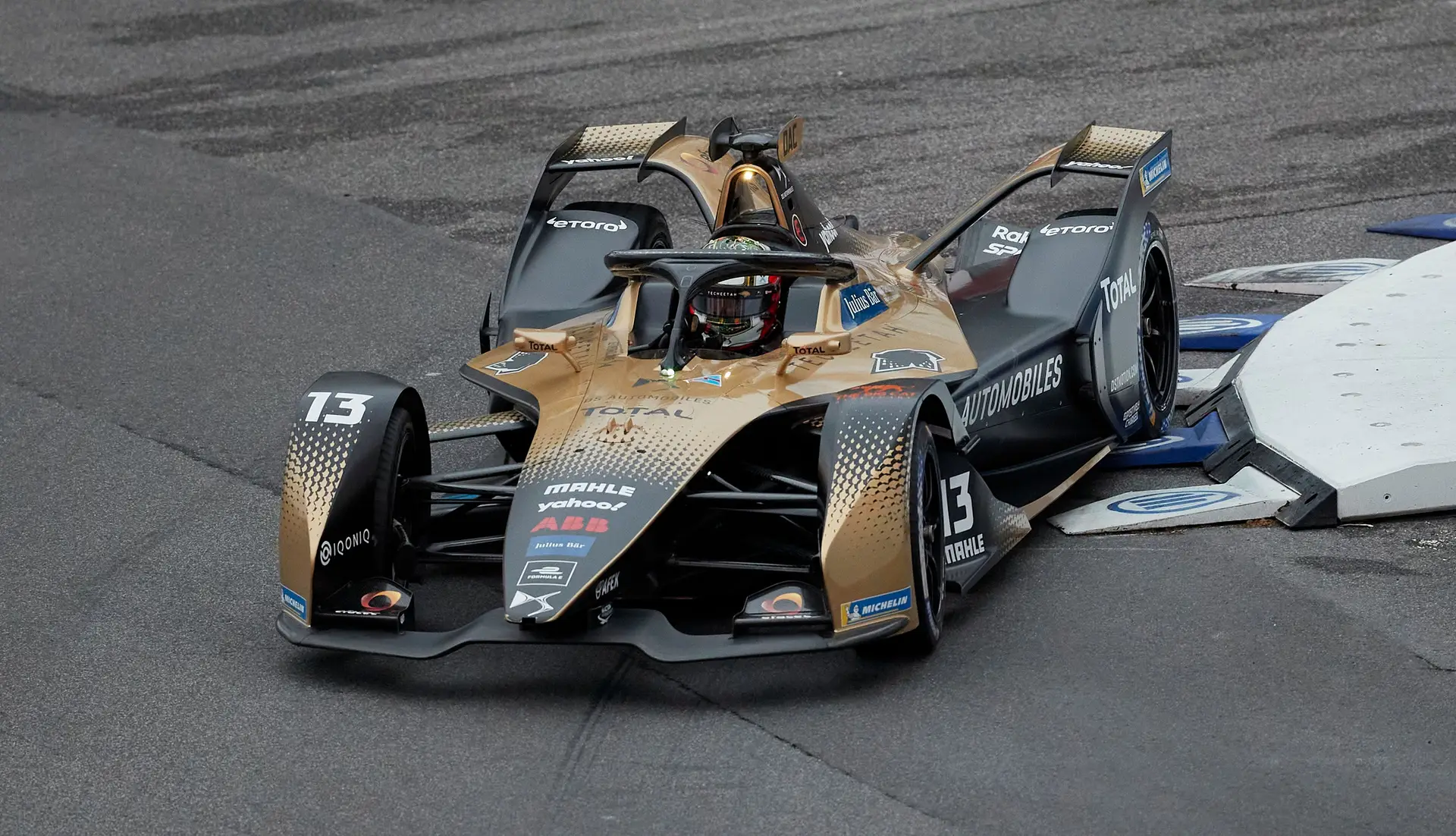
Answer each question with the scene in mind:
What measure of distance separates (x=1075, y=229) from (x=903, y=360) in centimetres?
183

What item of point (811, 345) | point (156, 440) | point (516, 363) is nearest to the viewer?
point (811, 345)

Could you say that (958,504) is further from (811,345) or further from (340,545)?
(340,545)

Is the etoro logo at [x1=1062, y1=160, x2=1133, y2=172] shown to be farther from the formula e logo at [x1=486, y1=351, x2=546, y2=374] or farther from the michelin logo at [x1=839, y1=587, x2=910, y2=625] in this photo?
the michelin logo at [x1=839, y1=587, x2=910, y2=625]

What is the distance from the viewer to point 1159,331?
9711 millimetres

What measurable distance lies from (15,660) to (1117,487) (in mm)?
5033

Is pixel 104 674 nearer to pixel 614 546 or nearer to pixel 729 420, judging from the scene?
pixel 614 546

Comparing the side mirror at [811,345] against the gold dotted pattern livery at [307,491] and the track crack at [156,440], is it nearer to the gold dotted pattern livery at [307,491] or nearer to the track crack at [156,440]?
the gold dotted pattern livery at [307,491]

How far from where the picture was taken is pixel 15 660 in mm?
7305

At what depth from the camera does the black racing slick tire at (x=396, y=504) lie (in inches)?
288

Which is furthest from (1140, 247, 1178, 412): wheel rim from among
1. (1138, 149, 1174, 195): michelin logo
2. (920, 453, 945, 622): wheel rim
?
(920, 453, 945, 622): wheel rim

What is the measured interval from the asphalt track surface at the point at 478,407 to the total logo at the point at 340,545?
45cm

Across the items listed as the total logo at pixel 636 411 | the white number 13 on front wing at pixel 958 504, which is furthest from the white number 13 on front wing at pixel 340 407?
the white number 13 on front wing at pixel 958 504

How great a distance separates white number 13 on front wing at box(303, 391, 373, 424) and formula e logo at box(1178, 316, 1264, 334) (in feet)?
17.9

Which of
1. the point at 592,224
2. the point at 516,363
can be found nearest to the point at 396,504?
the point at 516,363
